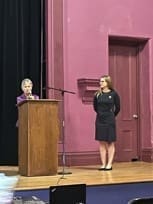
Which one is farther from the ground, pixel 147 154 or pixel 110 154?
pixel 110 154

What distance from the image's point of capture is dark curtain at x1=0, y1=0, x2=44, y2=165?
7.01 metres

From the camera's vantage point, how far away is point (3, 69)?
23.0ft

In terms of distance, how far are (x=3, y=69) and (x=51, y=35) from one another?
0.95 m

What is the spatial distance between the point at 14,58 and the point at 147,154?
2.84 meters

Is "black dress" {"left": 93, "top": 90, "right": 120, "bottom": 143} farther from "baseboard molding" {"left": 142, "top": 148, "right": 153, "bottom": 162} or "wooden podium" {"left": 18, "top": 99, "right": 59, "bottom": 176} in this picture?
"baseboard molding" {"left": 142, "top": 148, "right": 153, "bottom": 162}

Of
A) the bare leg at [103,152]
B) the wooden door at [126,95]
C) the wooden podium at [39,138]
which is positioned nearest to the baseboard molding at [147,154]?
the wooden door at [126,95]

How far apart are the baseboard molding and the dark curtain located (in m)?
2.19

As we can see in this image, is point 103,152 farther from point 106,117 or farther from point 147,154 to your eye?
point 147,154

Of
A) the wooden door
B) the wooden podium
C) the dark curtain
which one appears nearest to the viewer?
the wooden podium

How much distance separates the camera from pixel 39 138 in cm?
541

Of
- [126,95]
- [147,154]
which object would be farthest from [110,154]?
[126,95]

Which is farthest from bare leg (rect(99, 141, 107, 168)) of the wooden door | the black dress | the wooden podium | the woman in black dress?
the wooden door

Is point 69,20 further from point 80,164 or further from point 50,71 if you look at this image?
point 80,164

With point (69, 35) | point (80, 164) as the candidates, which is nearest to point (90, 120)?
point (80, 164)
